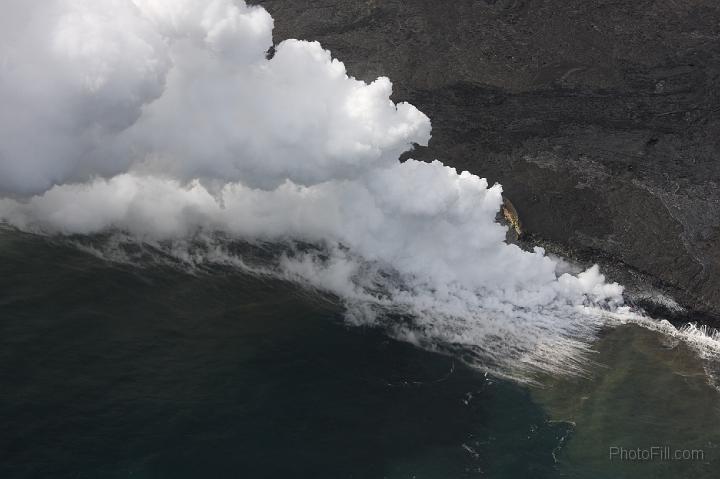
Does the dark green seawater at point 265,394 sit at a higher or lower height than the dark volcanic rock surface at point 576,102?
lower

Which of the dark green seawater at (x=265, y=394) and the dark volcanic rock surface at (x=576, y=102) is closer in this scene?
the dark green seawater at (x=265, y=394)

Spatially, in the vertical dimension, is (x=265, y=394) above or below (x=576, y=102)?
below

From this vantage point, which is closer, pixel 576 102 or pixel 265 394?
pixel 265 394

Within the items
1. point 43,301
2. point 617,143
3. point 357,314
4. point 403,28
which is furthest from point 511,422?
point 403,28

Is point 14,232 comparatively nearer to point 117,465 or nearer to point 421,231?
point 117,465

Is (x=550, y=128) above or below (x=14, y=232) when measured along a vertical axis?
above
